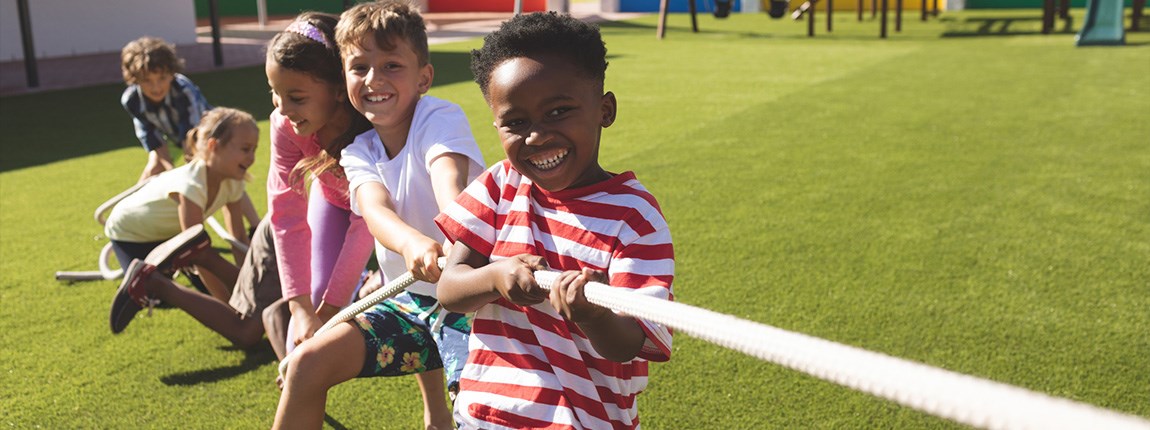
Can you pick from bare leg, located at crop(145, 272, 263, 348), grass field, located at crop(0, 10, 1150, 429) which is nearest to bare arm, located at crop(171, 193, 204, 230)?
grass field, located at crop(0, 10, 1150, 429)

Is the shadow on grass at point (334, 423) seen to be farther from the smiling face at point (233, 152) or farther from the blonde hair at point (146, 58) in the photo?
the blonde hair at point (146, 58)

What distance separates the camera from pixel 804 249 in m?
4.88

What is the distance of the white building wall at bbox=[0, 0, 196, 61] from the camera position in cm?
1551

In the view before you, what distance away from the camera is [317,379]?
243 cm

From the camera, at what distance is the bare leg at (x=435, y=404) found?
10.1 feet

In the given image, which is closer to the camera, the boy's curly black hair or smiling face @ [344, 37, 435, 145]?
the boy's curly black hair

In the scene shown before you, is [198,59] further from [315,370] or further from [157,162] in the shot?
[315,370]

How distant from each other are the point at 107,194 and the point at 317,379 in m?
4.70

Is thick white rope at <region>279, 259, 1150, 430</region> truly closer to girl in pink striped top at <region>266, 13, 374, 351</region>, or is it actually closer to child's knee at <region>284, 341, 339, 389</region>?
child's knee at <region>284, 341, 339, 389</region>

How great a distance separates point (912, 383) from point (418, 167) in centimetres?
174

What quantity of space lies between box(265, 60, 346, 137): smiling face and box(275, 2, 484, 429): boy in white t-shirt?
19 centimetres

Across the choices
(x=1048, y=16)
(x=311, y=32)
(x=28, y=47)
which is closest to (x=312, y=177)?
(x=311, y=32)

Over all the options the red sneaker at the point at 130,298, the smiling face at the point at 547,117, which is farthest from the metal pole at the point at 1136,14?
the smiling face at the point at 547,117

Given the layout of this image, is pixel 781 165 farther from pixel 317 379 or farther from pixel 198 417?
pixel 317 379
